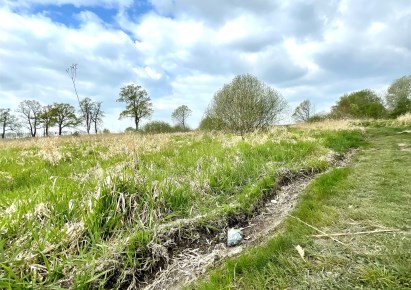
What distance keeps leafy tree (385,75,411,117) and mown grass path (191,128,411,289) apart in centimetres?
4704

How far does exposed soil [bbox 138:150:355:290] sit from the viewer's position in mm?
2676

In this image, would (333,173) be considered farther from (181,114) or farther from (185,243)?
(181,114)

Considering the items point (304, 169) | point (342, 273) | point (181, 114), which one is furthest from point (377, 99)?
point (342, 273)

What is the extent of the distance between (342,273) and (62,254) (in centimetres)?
280

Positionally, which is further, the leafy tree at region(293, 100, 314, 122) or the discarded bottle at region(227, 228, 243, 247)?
the leafy tree at region(293, 100, 314, 122)

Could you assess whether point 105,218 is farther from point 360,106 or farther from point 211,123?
point 360,106

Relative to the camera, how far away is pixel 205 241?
3348mm

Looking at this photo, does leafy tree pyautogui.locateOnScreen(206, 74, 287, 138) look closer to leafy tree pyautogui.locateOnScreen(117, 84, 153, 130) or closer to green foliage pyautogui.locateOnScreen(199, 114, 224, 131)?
green foliage pyautogui.locateOnScreen(199, 114, 224, 131)

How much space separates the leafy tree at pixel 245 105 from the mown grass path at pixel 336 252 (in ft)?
47.0

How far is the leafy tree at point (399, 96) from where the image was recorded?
133 feet

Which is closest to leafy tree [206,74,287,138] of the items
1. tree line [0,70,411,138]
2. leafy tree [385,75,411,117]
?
tree line [0,70,411,138]

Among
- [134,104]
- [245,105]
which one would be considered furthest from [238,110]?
[134,104]

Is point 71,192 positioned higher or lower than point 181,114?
lower

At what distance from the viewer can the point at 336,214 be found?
347cm
